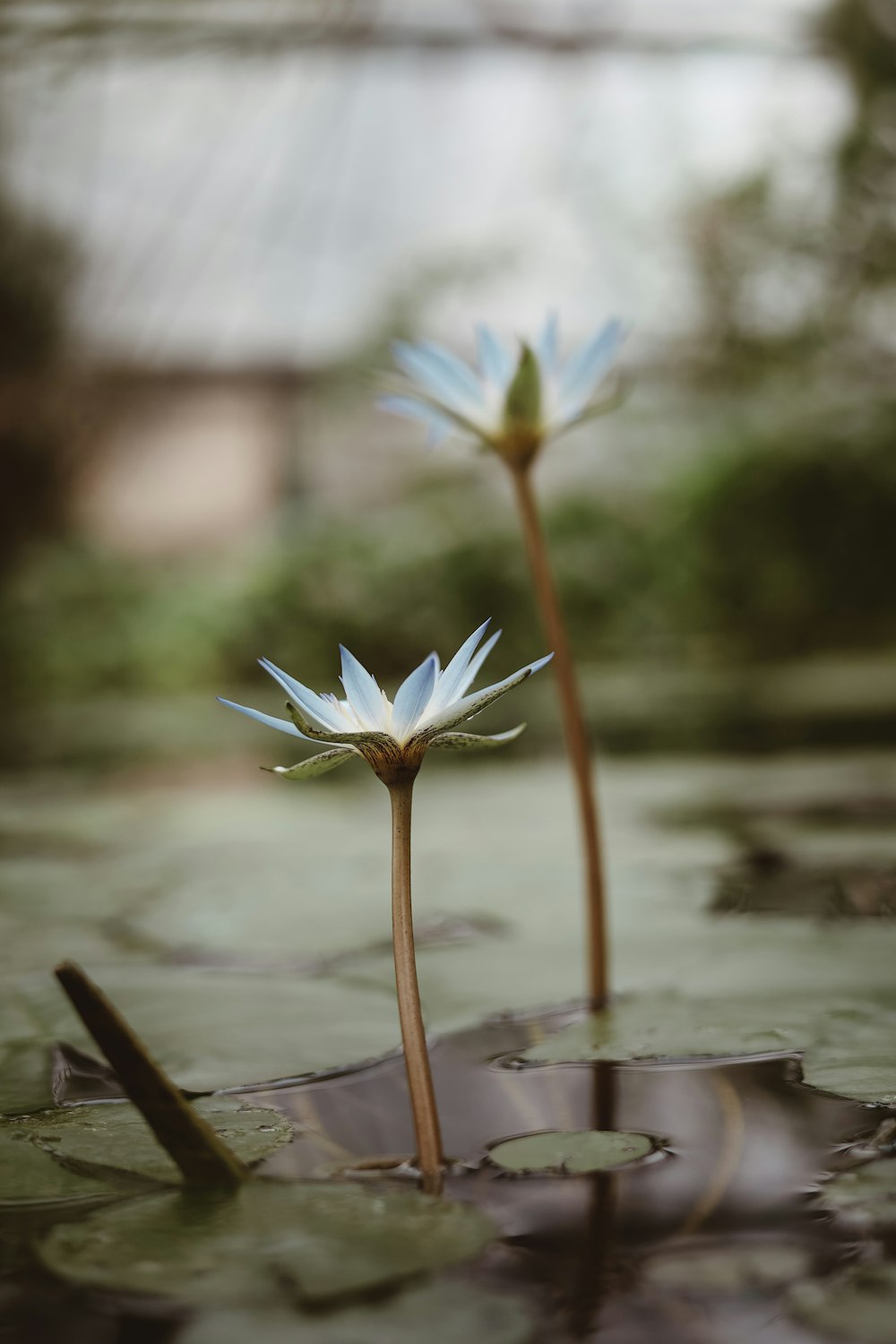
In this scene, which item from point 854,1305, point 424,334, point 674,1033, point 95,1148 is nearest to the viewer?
point 854,1305

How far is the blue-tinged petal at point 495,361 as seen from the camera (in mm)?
503

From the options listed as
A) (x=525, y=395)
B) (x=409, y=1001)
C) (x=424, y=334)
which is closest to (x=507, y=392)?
(x=525, y=395)

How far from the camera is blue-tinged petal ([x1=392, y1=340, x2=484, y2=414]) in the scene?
0.50 metres

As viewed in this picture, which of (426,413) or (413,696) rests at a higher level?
(426,413)

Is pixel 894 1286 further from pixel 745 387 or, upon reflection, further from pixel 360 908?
pixel 745 387

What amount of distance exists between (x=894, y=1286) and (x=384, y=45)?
4.62 meters

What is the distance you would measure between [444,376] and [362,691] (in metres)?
0.24

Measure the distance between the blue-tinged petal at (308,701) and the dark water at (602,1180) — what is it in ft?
0.47

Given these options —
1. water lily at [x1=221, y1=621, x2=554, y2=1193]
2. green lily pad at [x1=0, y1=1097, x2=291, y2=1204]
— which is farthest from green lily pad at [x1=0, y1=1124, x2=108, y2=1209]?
water lily at [x1=221, y1=621, x2=554, y2=1193]

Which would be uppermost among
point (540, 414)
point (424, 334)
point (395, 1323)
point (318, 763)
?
point (424, 334)

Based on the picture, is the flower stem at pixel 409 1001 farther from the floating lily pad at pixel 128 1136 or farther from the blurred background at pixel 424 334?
the blurred background at pixel 424 334

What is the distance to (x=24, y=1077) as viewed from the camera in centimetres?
44

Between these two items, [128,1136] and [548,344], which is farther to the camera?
[548,344]

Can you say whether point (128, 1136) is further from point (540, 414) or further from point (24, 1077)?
point (540, 414)
